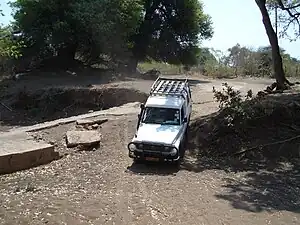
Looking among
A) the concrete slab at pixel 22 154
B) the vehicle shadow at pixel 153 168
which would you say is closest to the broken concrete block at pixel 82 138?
the concrete slab at pixel 22 154

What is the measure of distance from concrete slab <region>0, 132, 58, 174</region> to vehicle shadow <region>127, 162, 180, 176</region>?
2.67m

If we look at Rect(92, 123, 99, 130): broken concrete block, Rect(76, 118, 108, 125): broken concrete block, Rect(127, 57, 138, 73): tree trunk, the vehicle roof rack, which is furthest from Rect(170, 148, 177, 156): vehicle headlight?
Rect(127, 57, 138, 73): tree trunk

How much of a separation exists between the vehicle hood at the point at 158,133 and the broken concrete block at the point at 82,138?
7.47 ft

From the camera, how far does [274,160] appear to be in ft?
41.4

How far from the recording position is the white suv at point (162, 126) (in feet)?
38.0

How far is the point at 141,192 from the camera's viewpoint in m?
9.51

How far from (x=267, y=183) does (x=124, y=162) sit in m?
3.91

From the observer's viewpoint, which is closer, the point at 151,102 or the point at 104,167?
the point at 104,167

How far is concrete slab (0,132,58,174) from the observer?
1169 cm

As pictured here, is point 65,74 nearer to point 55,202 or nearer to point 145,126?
point 145,126

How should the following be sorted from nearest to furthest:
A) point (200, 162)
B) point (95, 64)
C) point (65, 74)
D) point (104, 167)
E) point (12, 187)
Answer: point (12, 187), point (104, 167), point (200, 162), point (65, 74), point (95, 64)

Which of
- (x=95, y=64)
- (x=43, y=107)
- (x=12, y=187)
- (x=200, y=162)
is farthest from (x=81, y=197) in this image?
(x=95, y=64)

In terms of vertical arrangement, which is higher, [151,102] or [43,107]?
[151,102]

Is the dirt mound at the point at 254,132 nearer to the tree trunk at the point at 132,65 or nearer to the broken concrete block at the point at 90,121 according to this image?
the broken concrete block at the point at 90,121
